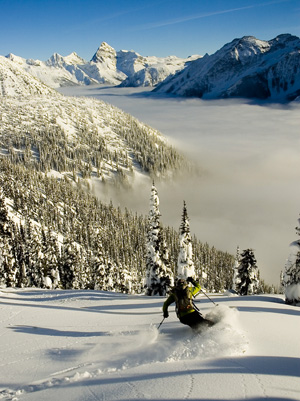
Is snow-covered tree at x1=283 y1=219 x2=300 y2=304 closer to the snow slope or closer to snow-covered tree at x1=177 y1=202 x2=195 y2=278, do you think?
the snow slope

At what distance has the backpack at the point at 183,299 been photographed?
10.0 meters

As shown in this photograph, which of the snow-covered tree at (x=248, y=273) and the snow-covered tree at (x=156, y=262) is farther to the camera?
the snow-covered tree at (x=248, y=273)

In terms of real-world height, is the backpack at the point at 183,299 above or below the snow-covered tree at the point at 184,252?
above

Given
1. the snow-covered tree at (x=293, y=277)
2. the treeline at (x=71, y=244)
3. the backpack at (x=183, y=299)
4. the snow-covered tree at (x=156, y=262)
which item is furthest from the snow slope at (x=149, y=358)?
the treeline at (x=71, y=244)

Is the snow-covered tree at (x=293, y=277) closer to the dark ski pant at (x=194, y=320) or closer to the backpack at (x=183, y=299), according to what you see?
the dark ski pant at (x=194, y=320)

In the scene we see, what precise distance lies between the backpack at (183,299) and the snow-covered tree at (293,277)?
41.1 feet

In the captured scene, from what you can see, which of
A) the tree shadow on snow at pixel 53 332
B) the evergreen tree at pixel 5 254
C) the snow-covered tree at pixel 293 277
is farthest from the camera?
the evergreen tree at pixel 5 254

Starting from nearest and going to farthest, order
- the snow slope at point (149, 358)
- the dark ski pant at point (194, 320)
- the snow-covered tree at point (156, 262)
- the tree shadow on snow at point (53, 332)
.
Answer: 1. the snow slope at point (149, 358)
2. the dark ski pant at point (194, 320)
3. the tree shadow on snow at point (53, 332)
4. the snow-covered tree at point (156, 262)

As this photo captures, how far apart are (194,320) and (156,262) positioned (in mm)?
27490

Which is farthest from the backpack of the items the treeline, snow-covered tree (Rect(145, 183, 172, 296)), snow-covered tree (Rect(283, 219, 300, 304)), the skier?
the treeline

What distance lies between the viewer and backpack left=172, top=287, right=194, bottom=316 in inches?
395

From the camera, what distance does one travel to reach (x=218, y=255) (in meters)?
166

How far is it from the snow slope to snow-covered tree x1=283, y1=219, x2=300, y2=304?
838cm

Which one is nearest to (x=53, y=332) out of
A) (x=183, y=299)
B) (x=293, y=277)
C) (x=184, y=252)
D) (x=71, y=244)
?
(x=183, y=299)
